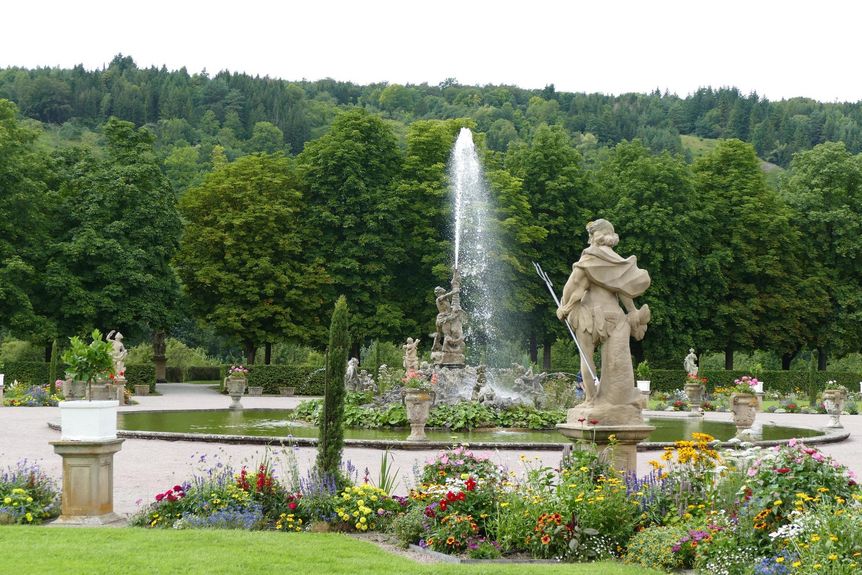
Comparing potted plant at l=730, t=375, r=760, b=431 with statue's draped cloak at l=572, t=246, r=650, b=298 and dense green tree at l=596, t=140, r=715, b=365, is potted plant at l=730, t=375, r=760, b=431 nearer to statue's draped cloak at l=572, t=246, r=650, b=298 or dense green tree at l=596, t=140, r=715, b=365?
statue's draped cloak at l=572, t=246, r=650, b=298

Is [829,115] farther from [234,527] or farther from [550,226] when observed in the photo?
[234,527]

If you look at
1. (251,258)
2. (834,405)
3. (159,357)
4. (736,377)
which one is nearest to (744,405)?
(834,405)

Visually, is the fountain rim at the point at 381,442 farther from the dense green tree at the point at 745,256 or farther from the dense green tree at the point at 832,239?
the dense green tree at the point at 832,239

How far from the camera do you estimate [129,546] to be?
895 centimetres

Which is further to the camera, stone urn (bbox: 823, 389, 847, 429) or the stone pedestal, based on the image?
stone urn (bbox: 823, 389, 847, 429)

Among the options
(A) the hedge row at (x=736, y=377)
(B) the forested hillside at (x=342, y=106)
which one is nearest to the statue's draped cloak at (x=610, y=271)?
(A) the hedge row at (x=736, y=377)

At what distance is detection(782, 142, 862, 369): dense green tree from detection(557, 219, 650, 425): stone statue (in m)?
39.2

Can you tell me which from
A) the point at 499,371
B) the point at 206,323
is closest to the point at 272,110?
the point at 206,323

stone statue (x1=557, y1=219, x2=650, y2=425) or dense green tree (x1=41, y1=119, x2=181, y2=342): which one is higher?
dense green tree (x1=41, y1=119, x2=181, y2=342)

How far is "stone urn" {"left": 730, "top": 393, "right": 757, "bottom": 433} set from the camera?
877 inches

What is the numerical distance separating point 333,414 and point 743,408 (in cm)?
1383

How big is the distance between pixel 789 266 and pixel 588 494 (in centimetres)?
4327

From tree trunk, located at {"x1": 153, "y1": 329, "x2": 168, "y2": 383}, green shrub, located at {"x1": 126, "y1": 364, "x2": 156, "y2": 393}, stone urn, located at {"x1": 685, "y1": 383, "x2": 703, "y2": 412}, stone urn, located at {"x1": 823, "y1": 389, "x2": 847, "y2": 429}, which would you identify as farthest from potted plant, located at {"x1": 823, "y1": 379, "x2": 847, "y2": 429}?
tree trunk, located at {"x1": 153, "y1": 329, "x2": 168, "y2": 383}

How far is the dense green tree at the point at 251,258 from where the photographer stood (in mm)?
44469
